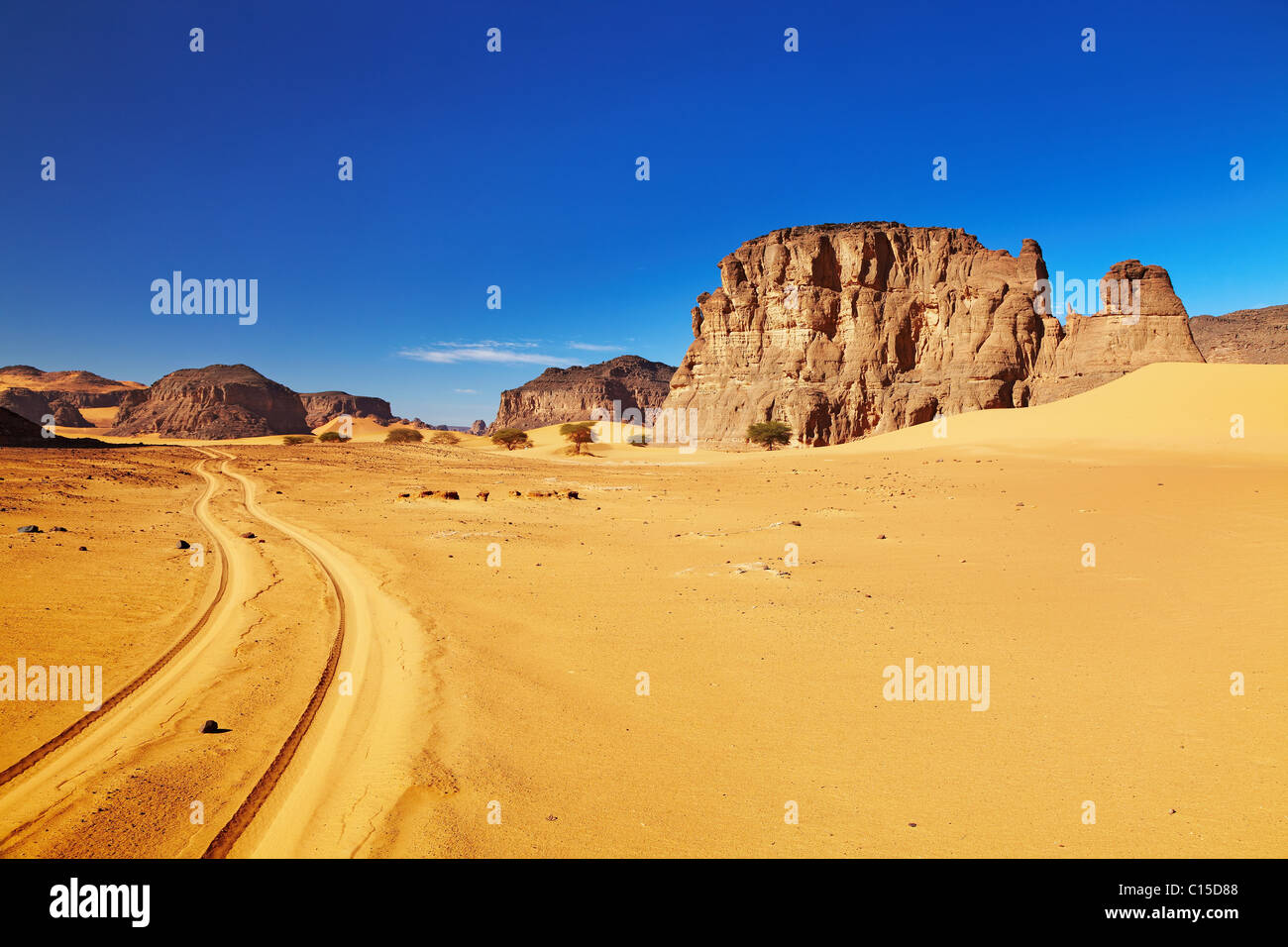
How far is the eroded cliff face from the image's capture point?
6225cm

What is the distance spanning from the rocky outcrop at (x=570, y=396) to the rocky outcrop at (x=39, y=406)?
77.5 metres

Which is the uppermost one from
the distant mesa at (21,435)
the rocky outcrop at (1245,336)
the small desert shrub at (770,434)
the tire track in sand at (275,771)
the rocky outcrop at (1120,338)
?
the rocky outcrop at (1245,336)

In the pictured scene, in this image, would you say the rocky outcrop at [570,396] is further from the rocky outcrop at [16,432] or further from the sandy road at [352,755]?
the sandy road at [352,755]

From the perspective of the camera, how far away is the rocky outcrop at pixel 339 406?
150 meters

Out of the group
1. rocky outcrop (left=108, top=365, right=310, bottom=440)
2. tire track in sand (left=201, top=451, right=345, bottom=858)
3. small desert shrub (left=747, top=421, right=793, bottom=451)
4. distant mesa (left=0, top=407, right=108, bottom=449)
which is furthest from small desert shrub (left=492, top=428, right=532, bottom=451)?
tire track in sand (left=201, top=451, right=345, bottom=858)

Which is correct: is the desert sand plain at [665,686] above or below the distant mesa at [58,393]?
below

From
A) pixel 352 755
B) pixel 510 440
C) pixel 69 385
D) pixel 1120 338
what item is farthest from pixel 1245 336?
pixel 69 385

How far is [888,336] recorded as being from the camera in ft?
233

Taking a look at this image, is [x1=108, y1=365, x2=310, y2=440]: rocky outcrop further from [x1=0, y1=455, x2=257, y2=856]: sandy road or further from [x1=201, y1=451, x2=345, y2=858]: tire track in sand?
[x1=201, y1=451, x2=345, y2=858]: tire track in sand

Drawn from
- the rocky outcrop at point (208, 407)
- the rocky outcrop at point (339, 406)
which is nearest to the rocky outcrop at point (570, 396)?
the rocky outcrop at point (339, 406)

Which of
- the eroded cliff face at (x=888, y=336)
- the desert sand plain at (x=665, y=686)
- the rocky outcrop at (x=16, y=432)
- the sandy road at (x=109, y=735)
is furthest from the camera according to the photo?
the eroded cliff face at (x=888, y=336)

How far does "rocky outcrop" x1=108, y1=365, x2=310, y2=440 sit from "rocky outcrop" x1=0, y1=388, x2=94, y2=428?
6.22 meters

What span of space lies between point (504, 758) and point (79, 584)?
7.54 metres
